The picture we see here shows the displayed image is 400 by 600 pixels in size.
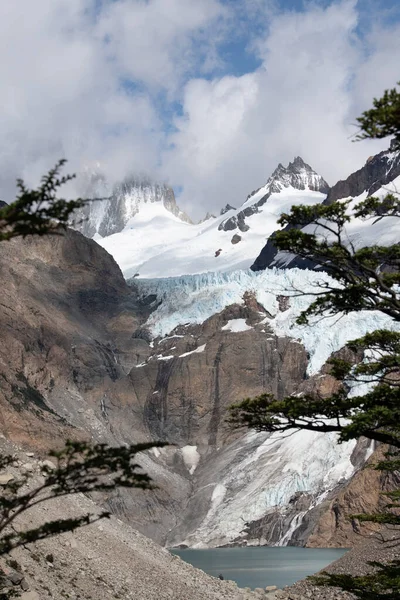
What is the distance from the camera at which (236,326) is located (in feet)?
605

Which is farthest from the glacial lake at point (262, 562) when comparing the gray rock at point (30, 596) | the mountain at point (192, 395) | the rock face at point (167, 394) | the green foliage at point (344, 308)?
the green foliage at point (344, 308)

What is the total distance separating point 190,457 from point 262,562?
219 feet

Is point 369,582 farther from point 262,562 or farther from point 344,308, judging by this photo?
point 262,562

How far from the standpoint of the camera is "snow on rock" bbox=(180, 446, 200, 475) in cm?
15688

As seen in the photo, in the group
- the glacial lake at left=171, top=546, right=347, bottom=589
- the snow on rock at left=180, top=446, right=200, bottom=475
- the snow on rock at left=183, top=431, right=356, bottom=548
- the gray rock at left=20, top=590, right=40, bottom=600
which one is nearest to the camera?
the gray rock at left=20, top=590, right=40, bottom=600

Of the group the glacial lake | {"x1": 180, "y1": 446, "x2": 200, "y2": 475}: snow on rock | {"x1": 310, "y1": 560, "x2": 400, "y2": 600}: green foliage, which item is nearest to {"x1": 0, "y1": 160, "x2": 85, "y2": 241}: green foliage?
{"x1": 310, "y1": 560, "x2": 400, "y2": 600}: green foliage

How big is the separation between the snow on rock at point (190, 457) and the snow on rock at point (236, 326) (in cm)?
3031

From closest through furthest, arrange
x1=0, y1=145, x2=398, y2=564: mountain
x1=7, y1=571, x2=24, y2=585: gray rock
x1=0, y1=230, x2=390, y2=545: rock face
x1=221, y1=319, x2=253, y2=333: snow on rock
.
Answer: x1=7, y1=571, x2=24, y2=585: gray rock → x1=0, y1=145, x2=398, y2=564: mountain → x1=0, y1=230, x2=390, y2=545: rock face → x1=221, y1=319, x2=253, y2=333: snow on rock

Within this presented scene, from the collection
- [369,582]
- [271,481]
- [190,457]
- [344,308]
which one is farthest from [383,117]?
[190,457]

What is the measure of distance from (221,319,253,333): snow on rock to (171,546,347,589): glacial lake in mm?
66129

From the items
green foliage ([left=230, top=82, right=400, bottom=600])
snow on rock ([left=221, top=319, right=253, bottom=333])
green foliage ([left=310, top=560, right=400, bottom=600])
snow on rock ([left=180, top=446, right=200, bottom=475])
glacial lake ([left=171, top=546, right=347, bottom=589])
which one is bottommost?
glacial lake ([left=171, top=546, right=347, bottom=589])

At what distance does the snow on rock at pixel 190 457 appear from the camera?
15688cm

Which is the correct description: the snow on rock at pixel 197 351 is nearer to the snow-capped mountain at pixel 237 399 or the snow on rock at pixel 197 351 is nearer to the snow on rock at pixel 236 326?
the snow-capped mountain at pixel 237 399

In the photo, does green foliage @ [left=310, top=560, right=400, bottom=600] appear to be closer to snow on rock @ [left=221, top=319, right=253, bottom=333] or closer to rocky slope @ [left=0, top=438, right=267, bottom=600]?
rocky slope @ [left=0, top=438, right=267, bottom=600]
